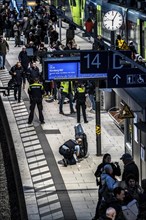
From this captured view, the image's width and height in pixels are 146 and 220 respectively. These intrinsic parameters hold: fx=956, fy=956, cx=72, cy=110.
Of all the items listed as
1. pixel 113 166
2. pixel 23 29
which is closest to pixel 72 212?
pixel 113 166

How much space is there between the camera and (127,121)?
25297 mm

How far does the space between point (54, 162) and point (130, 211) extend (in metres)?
9.31

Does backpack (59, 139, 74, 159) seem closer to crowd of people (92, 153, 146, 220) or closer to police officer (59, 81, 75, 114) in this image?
crowd of people (92, 153, 146, 220)

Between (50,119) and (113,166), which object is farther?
(50,119)

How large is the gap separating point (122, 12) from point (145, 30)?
577 cm

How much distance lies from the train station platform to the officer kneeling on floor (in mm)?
173

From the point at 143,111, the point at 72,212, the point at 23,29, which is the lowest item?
the point at 23,29

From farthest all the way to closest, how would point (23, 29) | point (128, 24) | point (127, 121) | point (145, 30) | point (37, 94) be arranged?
point (23, 29), point (128, 24), point (145, 30), point (37, 94), point (127, 121)

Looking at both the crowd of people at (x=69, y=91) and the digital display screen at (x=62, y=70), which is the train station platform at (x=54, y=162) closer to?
the crowd of people at (x=69, y=91)

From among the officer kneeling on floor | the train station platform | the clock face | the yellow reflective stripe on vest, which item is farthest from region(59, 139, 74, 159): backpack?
the clock face

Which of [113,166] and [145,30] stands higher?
[113,166]

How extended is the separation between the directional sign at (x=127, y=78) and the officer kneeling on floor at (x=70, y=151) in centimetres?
486

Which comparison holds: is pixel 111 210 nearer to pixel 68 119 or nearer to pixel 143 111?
pixel 143 111

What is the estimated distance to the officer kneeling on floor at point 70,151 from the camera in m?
25.4
